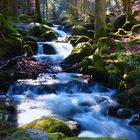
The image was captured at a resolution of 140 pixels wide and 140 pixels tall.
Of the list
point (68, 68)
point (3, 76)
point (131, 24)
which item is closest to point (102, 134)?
point (3, 76)

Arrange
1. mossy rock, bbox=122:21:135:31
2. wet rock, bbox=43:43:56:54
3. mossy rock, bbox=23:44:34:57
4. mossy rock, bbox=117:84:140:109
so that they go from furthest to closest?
mossy rock, bbox=122:21:135:31
wet rock, bbox=43:43:56:54
mossy rock, bbox=23:44:34:57
mossy rock, bbox=117:84:140:109

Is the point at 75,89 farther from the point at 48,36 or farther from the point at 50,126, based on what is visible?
the point at 48,36

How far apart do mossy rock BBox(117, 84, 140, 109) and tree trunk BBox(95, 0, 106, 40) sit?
20.7 ft

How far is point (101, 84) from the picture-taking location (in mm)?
13039

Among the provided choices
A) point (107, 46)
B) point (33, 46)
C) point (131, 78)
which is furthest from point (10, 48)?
point (131, 78)

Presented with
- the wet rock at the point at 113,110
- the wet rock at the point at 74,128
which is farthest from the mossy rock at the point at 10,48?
the wet rock at the point at 74,128

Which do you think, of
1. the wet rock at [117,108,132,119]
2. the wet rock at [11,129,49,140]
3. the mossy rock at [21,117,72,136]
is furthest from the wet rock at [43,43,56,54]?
the wet rock at [11,129,49,140]

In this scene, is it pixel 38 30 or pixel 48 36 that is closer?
pixel 48 36

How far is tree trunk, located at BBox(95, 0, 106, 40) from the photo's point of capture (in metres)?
16.3

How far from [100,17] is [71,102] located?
6439 millimetres

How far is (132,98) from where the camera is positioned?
10.6 m

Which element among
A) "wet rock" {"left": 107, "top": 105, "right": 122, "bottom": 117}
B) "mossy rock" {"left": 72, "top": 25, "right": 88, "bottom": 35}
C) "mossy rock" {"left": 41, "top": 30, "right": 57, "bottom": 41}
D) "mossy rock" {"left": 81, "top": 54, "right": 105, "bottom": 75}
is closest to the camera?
"wet rock" {"left": 107, "top": 105, "right": 122, "bottom": 117}

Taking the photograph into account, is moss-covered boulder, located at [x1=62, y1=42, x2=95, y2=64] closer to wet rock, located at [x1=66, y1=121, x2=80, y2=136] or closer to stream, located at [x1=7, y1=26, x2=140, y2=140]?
stream, located at [x1=7, y1=26, x2=140, y2=140]

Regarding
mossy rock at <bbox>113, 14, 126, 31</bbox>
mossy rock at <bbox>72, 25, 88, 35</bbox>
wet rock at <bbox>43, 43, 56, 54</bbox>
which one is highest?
mossy rock at <bbox>113, 14, 126, 31</bbox>
